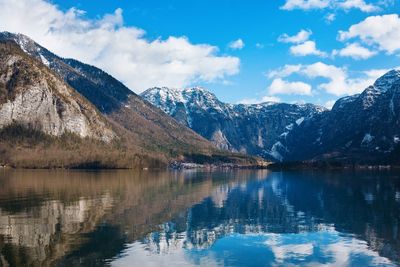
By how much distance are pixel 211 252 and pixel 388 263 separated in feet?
60.2

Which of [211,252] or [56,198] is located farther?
[56,198]

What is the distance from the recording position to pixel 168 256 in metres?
51.0

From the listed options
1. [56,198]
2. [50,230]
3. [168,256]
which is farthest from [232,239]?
[56,198]

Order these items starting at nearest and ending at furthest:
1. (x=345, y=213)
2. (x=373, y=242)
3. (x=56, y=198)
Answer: (x=373, y=242) → (x=345, y=213) → (x=56, y=198)

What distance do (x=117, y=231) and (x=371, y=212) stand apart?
169ft

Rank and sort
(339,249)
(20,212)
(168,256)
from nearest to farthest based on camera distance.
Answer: (168,256), (339,249), (20,212)

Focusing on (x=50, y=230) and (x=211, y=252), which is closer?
(x=211, y=252)

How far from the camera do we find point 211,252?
53281 millimetres

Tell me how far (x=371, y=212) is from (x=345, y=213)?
17.7 ft

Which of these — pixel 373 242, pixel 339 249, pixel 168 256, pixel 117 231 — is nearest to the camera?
→ pixel 168 256

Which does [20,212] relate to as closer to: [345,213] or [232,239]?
[232,239]

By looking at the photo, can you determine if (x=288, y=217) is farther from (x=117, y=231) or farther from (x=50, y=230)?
(x=50, y=230)

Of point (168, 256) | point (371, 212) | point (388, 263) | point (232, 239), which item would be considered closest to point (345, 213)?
point (371, 212)

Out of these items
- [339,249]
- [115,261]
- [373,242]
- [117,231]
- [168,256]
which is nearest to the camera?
[115,261]
